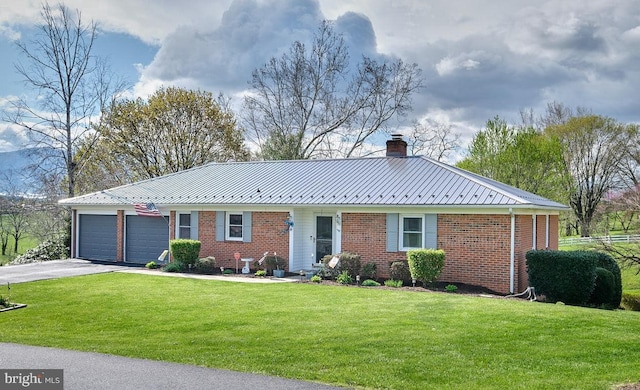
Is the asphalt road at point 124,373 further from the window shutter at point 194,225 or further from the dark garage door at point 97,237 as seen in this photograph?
the dark garage door at point 97,237

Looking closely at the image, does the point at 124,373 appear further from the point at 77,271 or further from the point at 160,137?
the point at 160,137

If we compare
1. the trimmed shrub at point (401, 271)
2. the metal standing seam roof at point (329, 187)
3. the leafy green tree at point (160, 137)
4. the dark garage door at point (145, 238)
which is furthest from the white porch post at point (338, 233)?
the leafy green tree at point (160, 137)

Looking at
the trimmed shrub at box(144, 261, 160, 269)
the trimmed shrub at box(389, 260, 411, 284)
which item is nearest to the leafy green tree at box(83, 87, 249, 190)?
the trimmed shrub at box(144, 261, 160, 269)

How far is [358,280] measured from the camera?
16812 millimetres

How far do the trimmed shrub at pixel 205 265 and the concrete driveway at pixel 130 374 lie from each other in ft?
37.7

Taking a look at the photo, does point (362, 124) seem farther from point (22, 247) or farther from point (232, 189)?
point (22, 247)

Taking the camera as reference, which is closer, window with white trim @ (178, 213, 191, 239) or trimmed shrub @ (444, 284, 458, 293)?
trimmed shrub @ (444, 284, 458, 293)

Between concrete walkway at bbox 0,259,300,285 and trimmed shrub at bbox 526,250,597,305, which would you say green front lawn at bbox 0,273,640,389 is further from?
concrete walkway at bbox 0,259,300,285

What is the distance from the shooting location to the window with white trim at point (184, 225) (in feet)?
70.6

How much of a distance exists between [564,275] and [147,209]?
590 inches

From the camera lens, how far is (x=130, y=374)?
276 inches

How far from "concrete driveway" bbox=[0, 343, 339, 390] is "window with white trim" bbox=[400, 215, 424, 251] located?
1107 cm

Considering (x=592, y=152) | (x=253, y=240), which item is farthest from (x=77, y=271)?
(x=592, y=152)

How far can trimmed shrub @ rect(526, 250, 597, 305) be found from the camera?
14.7 meters
